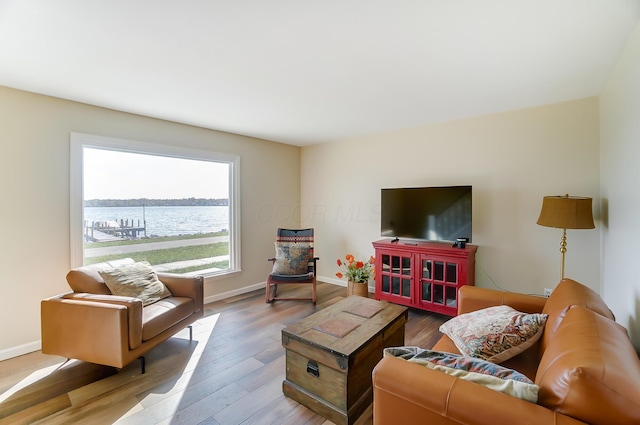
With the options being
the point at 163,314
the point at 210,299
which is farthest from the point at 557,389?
the point at 210,299

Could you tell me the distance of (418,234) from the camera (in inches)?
142

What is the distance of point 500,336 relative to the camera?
58.4 inches

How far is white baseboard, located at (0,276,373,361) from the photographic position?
8.32 feet

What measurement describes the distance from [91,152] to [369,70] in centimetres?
293

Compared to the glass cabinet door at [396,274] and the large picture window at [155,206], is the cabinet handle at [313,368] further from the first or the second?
the large picture window at [155,206]

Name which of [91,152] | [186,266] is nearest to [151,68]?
[91,152]

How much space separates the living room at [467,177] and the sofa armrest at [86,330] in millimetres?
740

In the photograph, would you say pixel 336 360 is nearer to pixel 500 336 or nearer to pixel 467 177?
pixel 500 336

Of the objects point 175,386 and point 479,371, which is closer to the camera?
point 479,371

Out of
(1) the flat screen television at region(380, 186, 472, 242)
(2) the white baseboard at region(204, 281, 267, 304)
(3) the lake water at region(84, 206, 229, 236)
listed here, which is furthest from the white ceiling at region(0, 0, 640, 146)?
(2) the white baseboard at region(204, 281, 267, 304)

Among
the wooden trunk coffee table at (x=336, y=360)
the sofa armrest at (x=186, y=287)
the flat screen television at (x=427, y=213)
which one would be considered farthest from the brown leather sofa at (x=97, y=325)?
the flat screen television at (x=427, y=213)

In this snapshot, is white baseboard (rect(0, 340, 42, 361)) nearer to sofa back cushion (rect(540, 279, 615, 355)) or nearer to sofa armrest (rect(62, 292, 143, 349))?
sofa armrest (rect(62, 292, 143, 349))

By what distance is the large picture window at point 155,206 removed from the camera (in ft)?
9.84

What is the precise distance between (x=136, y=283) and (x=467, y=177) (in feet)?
12.3
